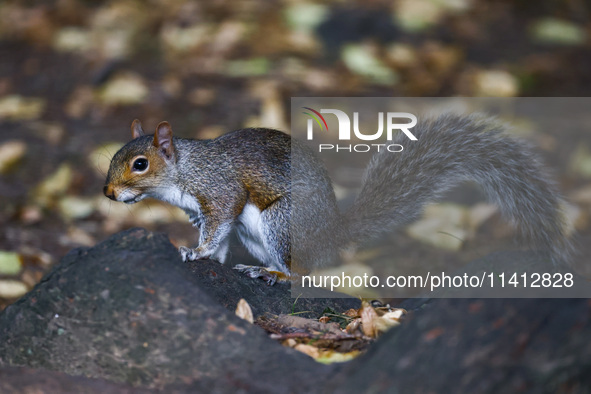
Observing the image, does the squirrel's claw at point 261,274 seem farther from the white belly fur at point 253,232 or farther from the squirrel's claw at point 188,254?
the squirrel's claw at point 188,254

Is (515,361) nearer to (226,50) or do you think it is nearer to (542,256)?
(542,256)

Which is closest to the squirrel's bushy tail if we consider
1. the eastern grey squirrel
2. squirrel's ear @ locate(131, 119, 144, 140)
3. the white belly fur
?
the eastern grey squirrel

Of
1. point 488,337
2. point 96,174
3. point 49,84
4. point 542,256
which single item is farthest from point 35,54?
point 488,337

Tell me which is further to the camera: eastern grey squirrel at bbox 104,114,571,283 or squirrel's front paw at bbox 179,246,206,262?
eastern grey squirrel at bbox 104,114,571,283

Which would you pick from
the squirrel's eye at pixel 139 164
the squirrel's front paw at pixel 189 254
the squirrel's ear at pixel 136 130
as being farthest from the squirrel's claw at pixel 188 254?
the squirrel's ear at pixel 136 130

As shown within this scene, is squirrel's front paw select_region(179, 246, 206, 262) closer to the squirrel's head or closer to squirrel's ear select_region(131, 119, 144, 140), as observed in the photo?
the squirrel's head

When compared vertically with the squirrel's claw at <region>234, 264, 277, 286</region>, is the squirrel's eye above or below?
above

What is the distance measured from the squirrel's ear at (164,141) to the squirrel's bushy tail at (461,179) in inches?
26.7

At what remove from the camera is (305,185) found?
2.36 meters

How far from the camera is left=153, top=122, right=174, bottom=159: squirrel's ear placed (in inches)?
88.8

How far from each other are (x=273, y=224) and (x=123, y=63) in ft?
9.48

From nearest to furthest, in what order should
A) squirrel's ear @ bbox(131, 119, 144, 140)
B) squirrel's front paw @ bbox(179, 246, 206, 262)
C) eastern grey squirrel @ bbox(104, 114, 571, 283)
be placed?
1. squirrel's front paw @ bbox(179, 246, 206, 262)
2. eastern grey squirrel @ bbox(104, 114, 571, 283)
3. squirrel's ear @ bbox(131, 119, 144, 140)

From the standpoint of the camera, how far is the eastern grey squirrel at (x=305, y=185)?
7.39 ft

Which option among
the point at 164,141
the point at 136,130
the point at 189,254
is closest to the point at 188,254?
the point at 189,254
